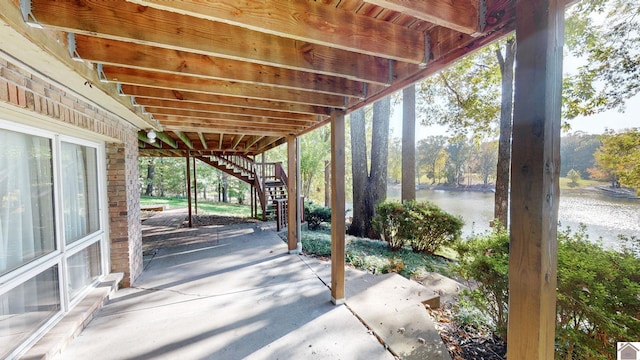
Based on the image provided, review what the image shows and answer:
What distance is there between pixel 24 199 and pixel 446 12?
3.34 meters

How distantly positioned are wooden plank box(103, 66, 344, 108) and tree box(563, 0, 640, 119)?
4480 mm

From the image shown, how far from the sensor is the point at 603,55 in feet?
14.5

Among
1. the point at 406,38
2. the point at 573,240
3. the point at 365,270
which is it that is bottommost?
the point at 365,270

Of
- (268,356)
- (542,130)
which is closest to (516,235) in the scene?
(542,130)

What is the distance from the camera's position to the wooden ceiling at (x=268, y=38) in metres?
1.25

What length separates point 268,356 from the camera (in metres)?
2.19

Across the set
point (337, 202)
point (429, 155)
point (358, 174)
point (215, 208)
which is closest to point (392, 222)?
point (358, 174)

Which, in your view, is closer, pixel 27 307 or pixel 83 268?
pixel 27 307

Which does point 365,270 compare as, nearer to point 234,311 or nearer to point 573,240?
point 234,311

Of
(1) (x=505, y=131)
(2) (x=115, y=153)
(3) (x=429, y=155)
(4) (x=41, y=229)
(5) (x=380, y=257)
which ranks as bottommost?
(5) (x=380, y=257)

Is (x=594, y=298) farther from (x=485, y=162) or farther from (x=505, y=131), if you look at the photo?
(x=485, y=162)

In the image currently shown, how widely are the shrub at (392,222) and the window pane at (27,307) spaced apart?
5.30 meters

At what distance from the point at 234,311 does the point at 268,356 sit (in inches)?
35.4

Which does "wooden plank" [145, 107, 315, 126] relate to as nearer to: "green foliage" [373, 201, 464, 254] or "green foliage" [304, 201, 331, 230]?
"green foliage" [373, 201, 464, 254]
